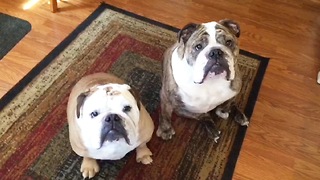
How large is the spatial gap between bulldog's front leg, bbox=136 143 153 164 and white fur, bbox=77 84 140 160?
0.19m

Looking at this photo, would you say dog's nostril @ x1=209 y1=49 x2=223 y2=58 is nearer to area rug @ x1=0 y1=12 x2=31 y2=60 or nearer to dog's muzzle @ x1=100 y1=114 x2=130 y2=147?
dog's muzzle @ x1=100 y1=114 x2=130 y2=147

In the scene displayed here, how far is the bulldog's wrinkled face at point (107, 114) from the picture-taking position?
1387 millimetres

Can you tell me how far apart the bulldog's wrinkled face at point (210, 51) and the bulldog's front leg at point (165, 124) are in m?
0.26

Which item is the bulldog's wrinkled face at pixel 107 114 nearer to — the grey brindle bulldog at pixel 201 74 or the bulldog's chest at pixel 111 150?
the bulldog's chest at pixel 111 150

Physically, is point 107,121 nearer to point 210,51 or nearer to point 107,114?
point 107,114

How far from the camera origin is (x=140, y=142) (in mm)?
1592

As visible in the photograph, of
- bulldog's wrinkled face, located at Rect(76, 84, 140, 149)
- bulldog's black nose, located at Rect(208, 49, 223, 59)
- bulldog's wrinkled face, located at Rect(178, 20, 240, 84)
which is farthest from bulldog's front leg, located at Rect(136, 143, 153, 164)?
bulldog's black nose, located at Rect(208, 49, 223, 59)

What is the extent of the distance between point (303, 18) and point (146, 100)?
3.93 feet

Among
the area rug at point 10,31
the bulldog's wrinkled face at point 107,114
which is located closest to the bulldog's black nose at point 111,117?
the bulldog's wrinkled face at point 107,114

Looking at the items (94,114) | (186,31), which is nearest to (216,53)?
(186,31)

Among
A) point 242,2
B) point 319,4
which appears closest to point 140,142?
point 242,2

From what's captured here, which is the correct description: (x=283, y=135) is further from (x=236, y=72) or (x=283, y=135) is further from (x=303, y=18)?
(x=303, y=18)

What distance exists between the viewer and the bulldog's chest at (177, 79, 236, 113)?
5.38 ft

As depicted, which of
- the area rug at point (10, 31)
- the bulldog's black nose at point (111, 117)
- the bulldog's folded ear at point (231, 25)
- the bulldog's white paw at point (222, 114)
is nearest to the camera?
the bulldog's black nose at point (111, 117)
